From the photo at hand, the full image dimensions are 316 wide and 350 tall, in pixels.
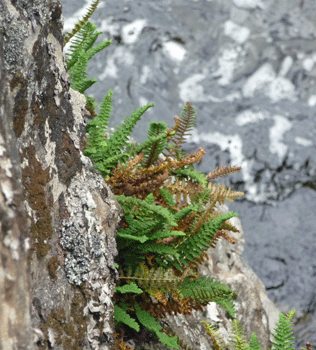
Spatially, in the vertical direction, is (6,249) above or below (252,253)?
below

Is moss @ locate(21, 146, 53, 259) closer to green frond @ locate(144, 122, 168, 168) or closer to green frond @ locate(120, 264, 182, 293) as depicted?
green frond @ locate(120, 264, 182, 293)

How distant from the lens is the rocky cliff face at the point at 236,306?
11.2 feet

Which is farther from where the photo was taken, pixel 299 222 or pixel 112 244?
pixel 299 222

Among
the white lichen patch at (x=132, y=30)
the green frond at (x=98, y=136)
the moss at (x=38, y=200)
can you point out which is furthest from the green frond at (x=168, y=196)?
the white lichen patch at (x=132, y=30)

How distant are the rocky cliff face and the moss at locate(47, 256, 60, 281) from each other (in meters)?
1.33

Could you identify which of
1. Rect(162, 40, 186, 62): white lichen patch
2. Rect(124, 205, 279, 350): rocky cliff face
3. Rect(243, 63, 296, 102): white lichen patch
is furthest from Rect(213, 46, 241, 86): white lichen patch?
Rect(124, 205, 279, 350): rocky cliff face

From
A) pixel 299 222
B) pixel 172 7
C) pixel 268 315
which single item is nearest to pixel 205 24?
pixel 172 7

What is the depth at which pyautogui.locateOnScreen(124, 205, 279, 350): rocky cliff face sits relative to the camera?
3426 mm

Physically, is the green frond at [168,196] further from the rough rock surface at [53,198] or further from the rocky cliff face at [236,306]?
the rocky cliff face at [236,306]

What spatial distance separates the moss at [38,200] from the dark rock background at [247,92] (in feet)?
14.0

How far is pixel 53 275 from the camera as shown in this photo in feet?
7.25

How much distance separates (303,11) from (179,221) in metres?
6.87

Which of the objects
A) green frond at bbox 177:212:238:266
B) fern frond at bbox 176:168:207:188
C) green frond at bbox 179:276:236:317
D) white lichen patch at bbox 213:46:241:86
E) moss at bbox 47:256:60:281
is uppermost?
white lichen patch at bbox 213:46:241:86

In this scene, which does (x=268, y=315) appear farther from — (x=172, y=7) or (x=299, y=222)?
(x=172, y=7)
